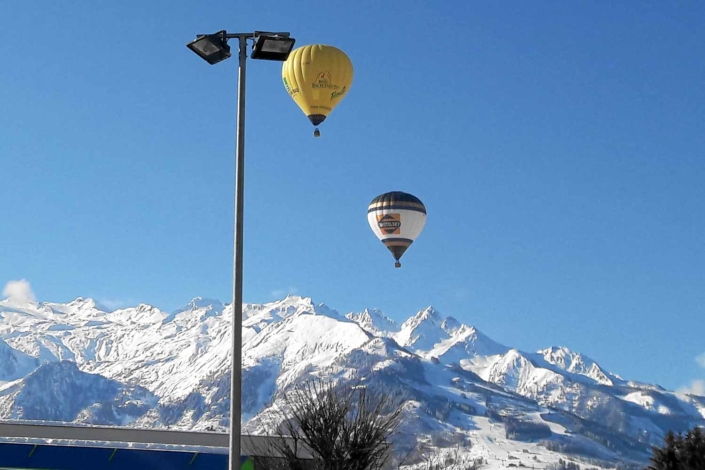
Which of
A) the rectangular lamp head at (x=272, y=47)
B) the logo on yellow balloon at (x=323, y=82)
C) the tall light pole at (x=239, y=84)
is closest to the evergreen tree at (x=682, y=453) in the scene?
Result: the logo on yellow balloon at (x=323, y=82)

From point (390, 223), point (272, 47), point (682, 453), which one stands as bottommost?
point (682, 453)

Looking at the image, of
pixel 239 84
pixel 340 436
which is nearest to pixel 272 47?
pixel 239 84

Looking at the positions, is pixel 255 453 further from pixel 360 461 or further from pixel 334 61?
pixel 334 61

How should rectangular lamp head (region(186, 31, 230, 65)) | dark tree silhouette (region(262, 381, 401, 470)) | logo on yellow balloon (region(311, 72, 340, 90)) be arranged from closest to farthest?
1. rectangular lamp head (region(186, 31, 230, 65))
2. dark tree silhouette (region(262, 381, 401, 470))
3. logo on yellow balloon (region(311, 72, 340, 90))

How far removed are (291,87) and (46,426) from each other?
64.5 feet

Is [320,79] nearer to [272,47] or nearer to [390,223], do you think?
[390,223]

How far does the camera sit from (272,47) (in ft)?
68.2

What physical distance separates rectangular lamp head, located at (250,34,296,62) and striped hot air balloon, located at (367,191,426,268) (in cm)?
4693

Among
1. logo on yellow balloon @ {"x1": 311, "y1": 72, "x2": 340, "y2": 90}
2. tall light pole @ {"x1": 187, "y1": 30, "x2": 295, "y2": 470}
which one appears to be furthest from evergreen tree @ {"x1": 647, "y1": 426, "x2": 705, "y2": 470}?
tall light pole @ {"x1": 187, "y1": 30, "x2": 295, "y2": 470}

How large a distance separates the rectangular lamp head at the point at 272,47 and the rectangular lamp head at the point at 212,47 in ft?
1.95

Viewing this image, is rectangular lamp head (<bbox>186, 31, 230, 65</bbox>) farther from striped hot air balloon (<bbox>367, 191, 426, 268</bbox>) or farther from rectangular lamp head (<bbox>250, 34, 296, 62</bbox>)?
striped hot air balloon (<bbox>367, 191, 426, 268</bbox>)

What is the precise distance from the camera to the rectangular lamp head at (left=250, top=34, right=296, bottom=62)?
67.7 feet

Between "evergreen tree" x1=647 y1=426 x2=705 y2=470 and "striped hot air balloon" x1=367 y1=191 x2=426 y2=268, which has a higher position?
"striped hot air balloon" x1=367 y1=191 x2=426 y2=268

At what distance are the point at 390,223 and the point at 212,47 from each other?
49.0 meters
